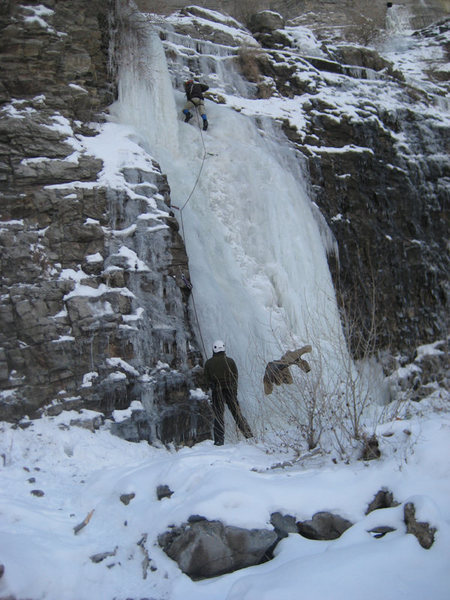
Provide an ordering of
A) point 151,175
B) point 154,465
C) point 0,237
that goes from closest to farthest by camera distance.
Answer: point 154,465 → point 0,237 → point 151,175

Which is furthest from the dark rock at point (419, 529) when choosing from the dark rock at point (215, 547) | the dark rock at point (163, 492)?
the dark rock at point (163, 492)

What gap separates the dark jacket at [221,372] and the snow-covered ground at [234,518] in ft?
4.01

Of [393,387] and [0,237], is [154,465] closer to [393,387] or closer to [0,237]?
[0,237]

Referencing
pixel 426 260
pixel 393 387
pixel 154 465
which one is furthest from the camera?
pixel 426 260

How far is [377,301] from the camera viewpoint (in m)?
12.2

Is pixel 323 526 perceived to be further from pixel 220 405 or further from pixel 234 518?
pixel 220 405

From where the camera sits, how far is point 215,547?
3422mm

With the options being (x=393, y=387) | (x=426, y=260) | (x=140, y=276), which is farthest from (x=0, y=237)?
(x=426, y=260)

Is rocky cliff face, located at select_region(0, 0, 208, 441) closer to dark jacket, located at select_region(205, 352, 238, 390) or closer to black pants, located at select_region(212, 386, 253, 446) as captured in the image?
black pants, located at select_region(212, 386, 253, 446)

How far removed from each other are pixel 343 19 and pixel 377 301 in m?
17.7

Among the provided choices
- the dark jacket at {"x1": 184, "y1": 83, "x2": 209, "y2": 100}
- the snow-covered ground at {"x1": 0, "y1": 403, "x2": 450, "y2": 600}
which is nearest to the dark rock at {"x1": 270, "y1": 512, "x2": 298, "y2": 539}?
the snow-covered ground at {"x1": 0, "y1": 403, "x2": 450, "y2": 600}

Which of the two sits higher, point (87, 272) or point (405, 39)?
point (405, 39)

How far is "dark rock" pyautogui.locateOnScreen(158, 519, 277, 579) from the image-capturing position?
3373mm

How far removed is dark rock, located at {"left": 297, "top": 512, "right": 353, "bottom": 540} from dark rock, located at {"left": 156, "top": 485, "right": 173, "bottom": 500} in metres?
1.02
